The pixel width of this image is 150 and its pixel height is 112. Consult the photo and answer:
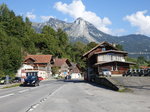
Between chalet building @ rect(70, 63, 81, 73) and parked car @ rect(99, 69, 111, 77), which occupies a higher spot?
chalet building @ rect(70, 63, 81, 73)

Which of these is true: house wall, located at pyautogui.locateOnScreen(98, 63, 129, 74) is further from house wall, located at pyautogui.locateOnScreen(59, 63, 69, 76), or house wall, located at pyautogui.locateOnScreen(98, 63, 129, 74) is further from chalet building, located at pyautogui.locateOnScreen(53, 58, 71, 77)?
house wall, located at pyautogui.locateOnScreen(59, 63, 69, 76)

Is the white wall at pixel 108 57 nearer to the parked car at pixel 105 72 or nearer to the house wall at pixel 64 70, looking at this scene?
the parked car at pixel 105 72

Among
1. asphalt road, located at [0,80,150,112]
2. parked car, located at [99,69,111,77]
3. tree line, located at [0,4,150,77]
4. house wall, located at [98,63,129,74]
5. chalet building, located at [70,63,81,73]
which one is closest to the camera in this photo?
asphalt road, located at [0,80,150,112]

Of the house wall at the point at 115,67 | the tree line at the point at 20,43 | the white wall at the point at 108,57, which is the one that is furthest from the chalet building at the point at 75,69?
the house wall at the point at 115,67

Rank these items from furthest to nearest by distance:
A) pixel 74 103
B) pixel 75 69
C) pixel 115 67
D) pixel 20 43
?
pixel 75 69, pixel 20 43, pixel 115 67, pixel 74 103

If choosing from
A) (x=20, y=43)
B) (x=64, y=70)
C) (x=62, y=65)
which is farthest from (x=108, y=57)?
(x=64, y=70)

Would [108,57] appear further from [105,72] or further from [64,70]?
[64,70]

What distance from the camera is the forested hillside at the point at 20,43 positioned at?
69.1 metres

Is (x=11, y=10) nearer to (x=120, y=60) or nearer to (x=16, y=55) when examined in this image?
(x=16, y=55)

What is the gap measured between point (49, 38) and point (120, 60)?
2631 inches

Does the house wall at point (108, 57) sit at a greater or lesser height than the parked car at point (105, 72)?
greater

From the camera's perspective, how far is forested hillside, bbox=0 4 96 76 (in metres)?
69.1

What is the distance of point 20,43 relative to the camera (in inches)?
3959

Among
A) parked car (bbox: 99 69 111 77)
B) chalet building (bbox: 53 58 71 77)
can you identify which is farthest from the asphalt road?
chalet building (bbox: 53 58 71 77)
